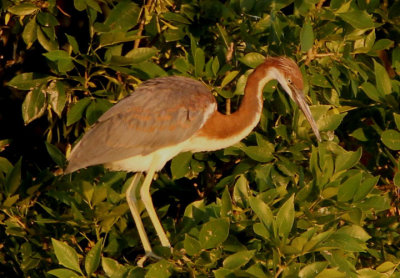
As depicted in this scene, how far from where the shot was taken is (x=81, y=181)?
4.14m

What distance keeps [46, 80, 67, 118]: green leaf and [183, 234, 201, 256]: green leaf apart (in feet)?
4.26

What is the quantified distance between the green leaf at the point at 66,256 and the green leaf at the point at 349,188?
1173 mm

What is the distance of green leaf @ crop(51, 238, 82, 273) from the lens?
3650 mm

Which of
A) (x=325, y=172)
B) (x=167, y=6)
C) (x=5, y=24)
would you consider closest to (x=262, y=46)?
(x=167, y=6)

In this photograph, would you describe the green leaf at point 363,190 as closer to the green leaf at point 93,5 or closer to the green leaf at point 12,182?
the green leaf at point 93,5

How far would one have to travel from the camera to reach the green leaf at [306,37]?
13.8 feet

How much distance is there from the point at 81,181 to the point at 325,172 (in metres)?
1.17

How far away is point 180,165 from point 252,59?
68 centimetres

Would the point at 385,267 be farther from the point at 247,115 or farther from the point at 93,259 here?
the point at 93,259

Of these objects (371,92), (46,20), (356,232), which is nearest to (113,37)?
(46,20)

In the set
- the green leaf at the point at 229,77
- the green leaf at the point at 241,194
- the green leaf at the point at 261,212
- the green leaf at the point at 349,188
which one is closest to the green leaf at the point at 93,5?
the green leaf at the point at 229,77

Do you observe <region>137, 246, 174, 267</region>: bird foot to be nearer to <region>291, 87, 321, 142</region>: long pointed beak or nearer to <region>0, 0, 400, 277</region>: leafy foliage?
<region>0, 0, 400, 277</region>: leafy foliage

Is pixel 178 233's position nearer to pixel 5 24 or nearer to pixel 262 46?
pixel 262 46

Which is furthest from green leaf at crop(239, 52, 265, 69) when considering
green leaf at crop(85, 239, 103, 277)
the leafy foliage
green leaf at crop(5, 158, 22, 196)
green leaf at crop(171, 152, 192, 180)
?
green leaf at crop(85, 239, 103, 277)
